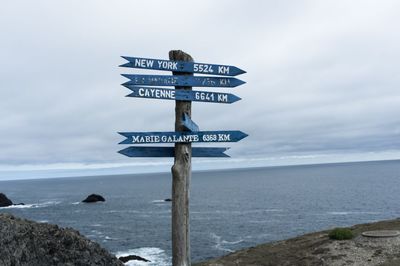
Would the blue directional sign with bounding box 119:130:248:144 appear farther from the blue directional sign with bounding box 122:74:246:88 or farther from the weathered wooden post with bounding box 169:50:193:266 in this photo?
the blue directional sign with bounding box 122:74:246:88

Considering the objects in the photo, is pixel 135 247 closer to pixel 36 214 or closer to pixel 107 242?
pixel 107 242

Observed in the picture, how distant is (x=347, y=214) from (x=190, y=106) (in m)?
76.0

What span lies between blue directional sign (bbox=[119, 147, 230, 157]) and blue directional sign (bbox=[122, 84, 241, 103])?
3.97ft

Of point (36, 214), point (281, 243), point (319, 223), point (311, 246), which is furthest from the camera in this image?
point (36, 214)

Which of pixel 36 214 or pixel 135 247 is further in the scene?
pixel 36 214

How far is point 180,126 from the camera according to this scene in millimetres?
9141

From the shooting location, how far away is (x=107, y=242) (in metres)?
57.8

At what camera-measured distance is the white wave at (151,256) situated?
1685 inches

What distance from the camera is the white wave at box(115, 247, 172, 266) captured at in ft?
140

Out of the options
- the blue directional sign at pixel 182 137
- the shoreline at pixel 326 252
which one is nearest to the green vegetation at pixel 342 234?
the shoreline at pixel 326 252

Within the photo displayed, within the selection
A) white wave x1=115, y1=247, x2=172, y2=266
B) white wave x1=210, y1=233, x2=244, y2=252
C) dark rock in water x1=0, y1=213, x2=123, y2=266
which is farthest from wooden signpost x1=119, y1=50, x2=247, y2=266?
white wave x1=210, y1=233, x2=244, y2=252

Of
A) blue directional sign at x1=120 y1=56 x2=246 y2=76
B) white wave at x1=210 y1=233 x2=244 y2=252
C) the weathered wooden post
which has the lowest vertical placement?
white wave at x1=210 y1=233 x2=244 y2=252

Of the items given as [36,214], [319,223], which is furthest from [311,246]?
[36,214]

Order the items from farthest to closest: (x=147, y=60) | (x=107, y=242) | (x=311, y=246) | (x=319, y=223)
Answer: (x=319, y=223) < (x=107, y=242) < (x=311, y=246) < (x=147, y=60)
